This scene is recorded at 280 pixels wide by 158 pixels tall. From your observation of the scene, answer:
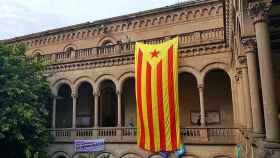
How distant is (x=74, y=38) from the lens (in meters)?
25.7

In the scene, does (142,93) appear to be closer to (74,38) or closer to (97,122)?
(97,122)

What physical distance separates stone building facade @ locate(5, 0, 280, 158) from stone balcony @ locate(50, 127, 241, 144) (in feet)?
0.17

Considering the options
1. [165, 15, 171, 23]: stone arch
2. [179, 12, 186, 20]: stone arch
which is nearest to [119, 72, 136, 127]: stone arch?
[165, 15, 171, 23]: stone arch

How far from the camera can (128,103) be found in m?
21.7

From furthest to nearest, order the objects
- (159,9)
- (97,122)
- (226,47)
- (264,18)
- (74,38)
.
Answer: (74,38) → (159,9) → (97,122) → (226,47) → (264,18)

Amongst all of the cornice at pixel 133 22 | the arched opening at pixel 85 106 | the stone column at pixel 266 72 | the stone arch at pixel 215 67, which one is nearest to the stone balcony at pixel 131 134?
the arched opening at pixel 85 106

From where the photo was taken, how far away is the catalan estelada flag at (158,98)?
17.2m

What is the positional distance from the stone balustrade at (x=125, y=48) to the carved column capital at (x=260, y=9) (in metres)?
9.95

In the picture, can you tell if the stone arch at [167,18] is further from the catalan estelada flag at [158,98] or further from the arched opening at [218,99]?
the arched opening at [218,99]

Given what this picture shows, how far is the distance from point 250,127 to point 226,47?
7222mm

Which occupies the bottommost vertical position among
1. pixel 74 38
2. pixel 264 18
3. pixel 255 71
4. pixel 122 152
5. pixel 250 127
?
pixel 122 152

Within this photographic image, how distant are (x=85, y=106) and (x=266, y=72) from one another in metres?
17.7

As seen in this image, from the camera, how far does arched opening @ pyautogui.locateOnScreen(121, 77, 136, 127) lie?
2147cm

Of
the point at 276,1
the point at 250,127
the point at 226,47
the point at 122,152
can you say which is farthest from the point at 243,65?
the point at 122,152
